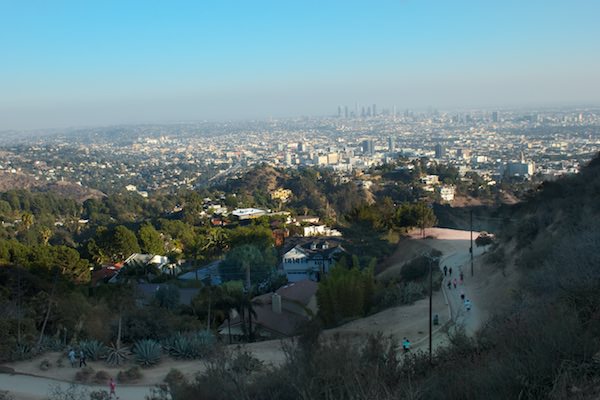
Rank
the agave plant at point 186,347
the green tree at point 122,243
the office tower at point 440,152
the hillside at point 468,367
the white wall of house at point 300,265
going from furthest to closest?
the office tower at point 440,152 → the green tree at point 122,243 → the white wall of house at point 300,265 → the agave plant at point 186,347 → the hillside at point 468,367

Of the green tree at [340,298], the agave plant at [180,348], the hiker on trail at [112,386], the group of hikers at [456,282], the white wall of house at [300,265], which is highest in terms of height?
the hiker on trail at [112,386]

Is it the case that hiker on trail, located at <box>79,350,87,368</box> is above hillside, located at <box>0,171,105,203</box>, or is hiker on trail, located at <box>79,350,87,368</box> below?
above

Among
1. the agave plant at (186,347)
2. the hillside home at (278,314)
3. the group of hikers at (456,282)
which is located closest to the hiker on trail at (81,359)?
the agave plant at (186,347)

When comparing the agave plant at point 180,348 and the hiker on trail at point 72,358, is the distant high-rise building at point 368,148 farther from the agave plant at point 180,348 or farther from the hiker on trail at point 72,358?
the hiker on trail at point 72,358

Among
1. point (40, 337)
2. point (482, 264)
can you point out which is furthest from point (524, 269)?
point (40, 337)

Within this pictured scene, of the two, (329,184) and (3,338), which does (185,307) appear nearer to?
(3,338)

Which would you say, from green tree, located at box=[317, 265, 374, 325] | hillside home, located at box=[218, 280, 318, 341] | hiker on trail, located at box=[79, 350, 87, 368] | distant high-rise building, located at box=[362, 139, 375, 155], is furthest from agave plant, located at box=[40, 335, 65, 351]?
distant high-rise building, located at box=[362, 139, 375, 155]

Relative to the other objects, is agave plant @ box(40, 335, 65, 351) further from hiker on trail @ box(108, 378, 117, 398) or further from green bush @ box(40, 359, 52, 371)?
hiker on trail @ box(108, 378, 117, 398)
